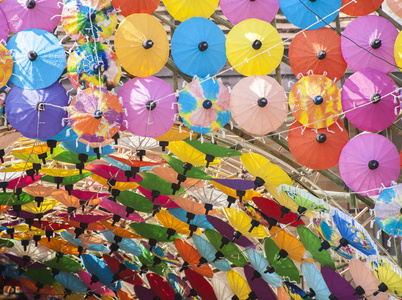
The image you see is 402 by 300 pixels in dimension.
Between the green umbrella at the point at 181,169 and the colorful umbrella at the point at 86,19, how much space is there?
1891 millimetres

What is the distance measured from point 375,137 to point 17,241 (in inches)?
282

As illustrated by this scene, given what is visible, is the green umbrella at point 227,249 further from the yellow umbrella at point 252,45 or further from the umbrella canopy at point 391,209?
the yellow umbrella at point 252,45


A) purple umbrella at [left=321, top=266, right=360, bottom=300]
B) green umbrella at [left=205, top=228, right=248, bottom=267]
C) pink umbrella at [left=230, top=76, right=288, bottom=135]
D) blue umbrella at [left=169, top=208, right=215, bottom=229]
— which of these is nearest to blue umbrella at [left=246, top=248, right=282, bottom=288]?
green umbrella at [left=205, top=228, right=248, bottom=267]

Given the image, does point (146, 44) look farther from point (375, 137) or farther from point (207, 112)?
point (375, 137)

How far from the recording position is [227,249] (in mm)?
8750

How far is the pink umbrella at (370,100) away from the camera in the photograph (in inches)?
227

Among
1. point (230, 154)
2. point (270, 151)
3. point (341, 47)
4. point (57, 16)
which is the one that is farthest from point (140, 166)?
point (341, 47)

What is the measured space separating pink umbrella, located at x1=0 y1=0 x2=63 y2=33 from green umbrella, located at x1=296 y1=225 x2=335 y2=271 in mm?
4070

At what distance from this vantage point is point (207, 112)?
561cm

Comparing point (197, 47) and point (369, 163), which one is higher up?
point (197, 47)

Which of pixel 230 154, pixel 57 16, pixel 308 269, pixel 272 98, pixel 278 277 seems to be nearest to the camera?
pixel 57 16

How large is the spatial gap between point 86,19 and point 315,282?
182 inches

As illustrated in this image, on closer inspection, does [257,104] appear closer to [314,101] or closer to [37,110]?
[314,101]

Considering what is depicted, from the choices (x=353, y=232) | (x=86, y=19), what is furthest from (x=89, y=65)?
(x=353, y=232)
